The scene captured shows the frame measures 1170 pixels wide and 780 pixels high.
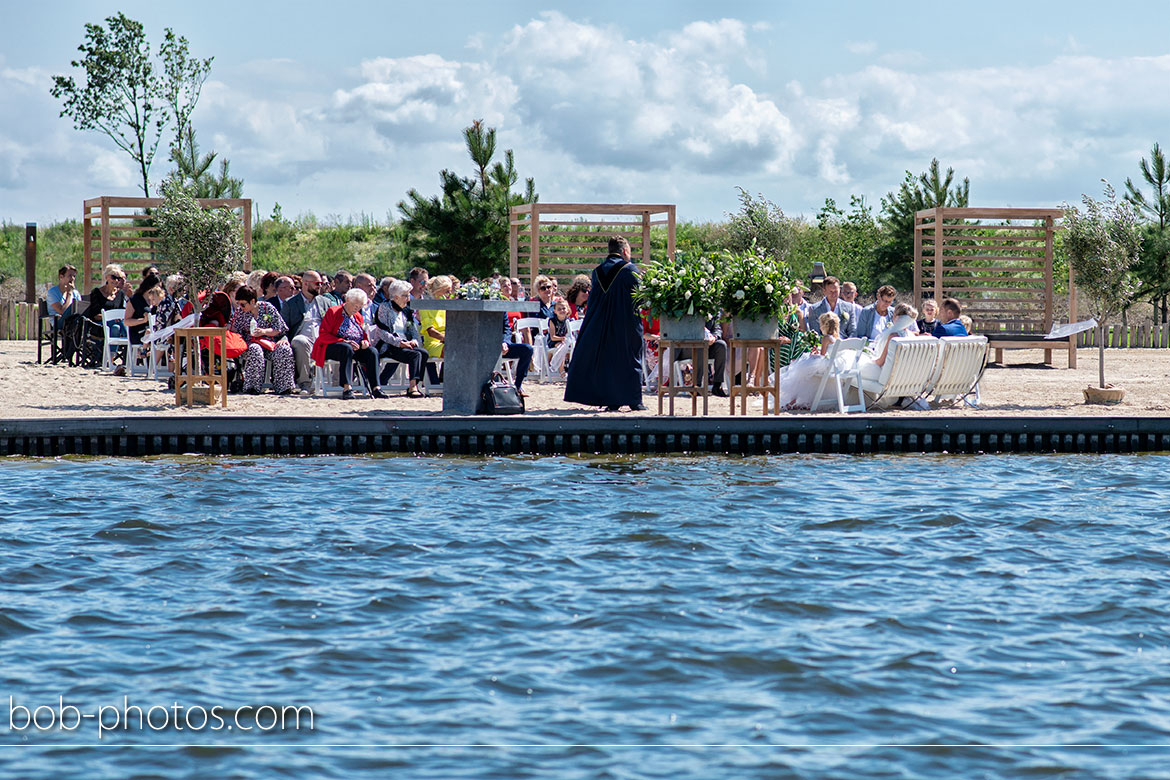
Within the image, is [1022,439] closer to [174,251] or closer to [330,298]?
[330,298]

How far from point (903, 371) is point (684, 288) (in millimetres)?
2052

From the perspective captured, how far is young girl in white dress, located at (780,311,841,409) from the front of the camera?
1095cm

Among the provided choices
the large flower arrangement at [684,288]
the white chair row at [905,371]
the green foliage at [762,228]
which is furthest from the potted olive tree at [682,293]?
A: the green foliage at [762,228]

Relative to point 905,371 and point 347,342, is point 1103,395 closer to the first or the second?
point 905,371

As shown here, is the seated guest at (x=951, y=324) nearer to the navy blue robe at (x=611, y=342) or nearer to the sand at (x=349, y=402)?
the sand at (x=349, y=402)

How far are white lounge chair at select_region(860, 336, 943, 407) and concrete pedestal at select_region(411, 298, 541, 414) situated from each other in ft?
9.29

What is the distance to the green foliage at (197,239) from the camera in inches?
826

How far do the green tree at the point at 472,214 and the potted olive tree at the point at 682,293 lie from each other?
1808 centimetres

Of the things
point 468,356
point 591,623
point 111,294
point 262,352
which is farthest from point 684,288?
point 111,294

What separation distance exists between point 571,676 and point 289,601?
1.57 meters

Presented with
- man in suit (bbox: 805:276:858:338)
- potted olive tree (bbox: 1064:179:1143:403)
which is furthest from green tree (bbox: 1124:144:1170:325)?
man in suit (bbox: 805:276:858:338)

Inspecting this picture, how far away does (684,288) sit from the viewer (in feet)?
33.1

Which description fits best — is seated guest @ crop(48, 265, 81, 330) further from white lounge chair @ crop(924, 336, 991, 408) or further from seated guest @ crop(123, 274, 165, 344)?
white lounge chair @ crop(924, 336, 991, 408)

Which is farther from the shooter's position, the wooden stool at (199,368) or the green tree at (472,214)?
the green tree at (472,214)
